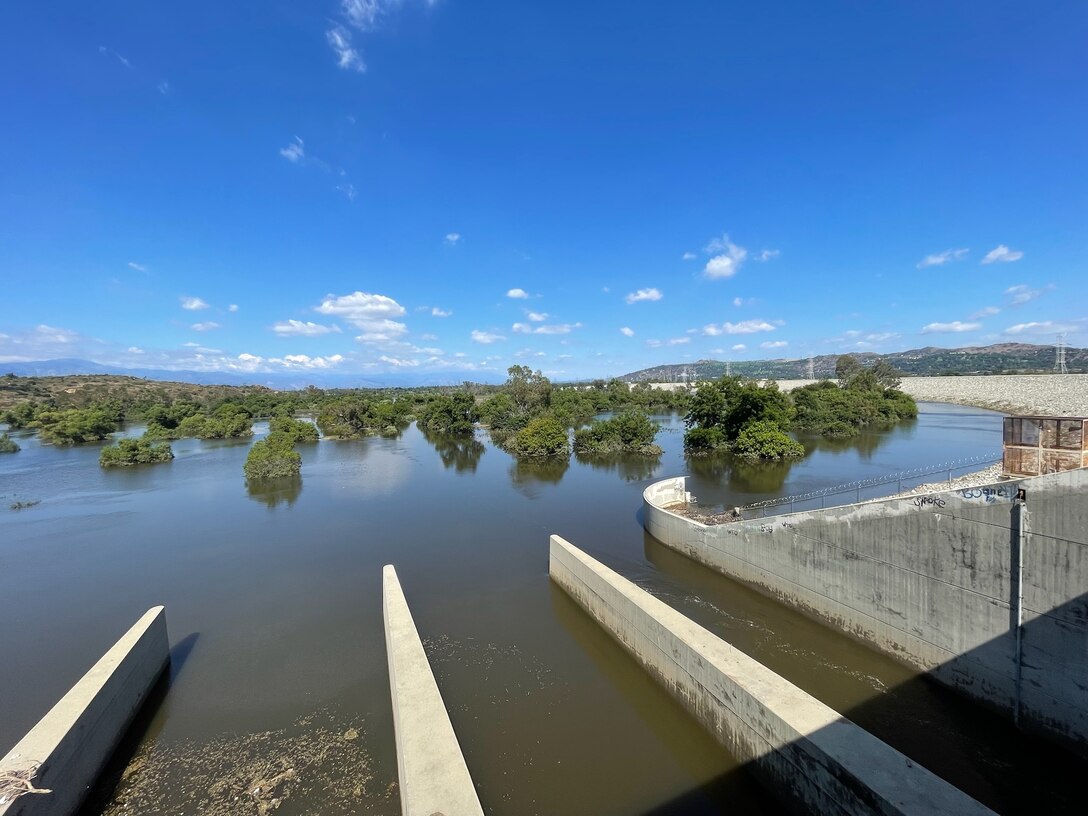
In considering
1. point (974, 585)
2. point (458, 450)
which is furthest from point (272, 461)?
point (974, 585)

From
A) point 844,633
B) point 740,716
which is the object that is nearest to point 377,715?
point 740,716

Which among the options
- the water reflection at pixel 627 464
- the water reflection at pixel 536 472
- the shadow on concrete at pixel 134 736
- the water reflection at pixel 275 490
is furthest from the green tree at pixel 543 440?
the shadow on concrete at pixel 134 736

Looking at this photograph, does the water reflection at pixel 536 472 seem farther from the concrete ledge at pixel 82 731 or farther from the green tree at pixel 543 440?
the concrete ledge at pixel 82 731

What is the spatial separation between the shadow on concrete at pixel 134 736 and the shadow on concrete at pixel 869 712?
859cm

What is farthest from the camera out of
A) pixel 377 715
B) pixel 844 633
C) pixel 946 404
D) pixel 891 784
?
pixel 946 404

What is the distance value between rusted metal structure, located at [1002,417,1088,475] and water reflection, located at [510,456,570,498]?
19.8 metres

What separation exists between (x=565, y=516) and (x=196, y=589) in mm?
14096

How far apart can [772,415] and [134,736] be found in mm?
35322

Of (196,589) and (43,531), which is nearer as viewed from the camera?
(196,589)

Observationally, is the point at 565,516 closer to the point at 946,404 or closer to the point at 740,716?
the point at 740,716

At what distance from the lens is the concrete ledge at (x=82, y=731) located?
20.2 ft

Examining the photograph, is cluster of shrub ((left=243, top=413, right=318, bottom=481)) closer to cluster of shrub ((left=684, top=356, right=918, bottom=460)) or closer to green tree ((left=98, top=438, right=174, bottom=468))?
green tree ((left=98, top=438, right=174, bottom=468))

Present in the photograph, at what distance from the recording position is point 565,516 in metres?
22.2

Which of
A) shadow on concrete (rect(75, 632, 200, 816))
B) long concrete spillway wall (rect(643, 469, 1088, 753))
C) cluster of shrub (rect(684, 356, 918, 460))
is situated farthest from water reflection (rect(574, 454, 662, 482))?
shadow on concrete (rect(75, 632, 200, 816))
